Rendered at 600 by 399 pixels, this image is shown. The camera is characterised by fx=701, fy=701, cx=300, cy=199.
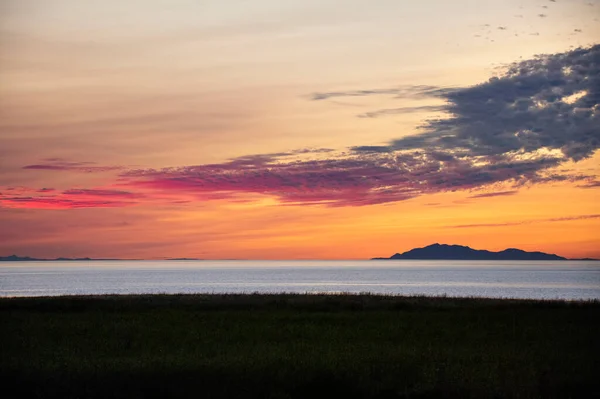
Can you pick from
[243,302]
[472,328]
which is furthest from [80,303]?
[472,328]

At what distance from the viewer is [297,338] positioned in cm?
3116

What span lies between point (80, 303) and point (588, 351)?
3302cm

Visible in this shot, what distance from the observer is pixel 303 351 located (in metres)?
26.8

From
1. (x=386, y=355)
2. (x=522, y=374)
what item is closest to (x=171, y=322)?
(x=386, y=355)

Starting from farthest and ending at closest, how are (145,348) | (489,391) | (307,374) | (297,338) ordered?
(297,338) < (145,348) < (307,374) < (489,391)

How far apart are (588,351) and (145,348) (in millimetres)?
17461

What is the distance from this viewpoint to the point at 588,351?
27.3 metres

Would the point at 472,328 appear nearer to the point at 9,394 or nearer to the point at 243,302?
the point at 243,302

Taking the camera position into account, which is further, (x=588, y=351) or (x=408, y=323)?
(x=408, y=323)

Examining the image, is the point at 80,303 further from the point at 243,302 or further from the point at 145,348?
the point at 145,348

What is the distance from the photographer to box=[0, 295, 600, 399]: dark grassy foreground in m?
21.0

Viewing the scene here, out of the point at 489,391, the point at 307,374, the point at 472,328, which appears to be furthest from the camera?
the point at 472,328

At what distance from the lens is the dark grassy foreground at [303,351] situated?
21.0 metres

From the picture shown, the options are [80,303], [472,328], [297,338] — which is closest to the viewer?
[297,338]
